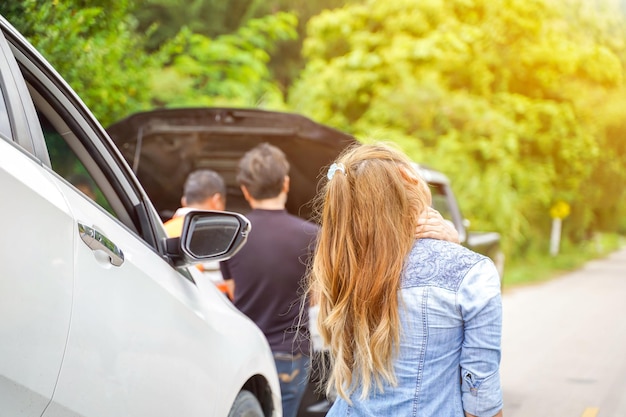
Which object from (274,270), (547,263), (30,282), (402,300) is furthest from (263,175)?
(547,263)

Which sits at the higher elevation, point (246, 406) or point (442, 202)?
point (442, 202)

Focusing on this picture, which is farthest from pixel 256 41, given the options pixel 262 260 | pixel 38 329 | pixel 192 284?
pixel 38 329

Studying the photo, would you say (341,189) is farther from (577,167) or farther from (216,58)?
(577,167)

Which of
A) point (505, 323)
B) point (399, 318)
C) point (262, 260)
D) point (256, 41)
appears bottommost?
point (505, 323)

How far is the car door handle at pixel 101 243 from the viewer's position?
212 cm

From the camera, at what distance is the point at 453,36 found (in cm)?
2211

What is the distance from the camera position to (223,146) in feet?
23.5

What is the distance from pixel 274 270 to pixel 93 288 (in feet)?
8.75

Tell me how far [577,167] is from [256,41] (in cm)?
1484

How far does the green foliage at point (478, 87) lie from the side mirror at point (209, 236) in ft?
57.0

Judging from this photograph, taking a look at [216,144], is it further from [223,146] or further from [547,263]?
[547,263]

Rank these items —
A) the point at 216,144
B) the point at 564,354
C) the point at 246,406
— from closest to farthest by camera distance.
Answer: the point at 246,406 < the point at 216,144 < the point at 564,354

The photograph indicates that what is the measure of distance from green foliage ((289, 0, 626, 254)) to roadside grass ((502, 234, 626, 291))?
2.31ft

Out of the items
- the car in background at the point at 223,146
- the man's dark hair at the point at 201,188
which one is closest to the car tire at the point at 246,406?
the car in background at the point at 223,146
